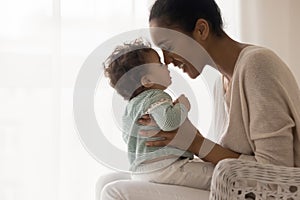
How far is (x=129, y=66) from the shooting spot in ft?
4.84

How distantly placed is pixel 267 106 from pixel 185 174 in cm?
27

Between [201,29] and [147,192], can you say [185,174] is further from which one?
[201,29]

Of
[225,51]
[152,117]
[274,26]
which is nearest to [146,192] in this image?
[152,117]

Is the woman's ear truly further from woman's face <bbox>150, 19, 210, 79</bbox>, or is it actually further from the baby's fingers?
the baby's fingers

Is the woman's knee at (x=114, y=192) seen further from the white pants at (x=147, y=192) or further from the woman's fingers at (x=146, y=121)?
the woman's fingers at (x=146, y=121)

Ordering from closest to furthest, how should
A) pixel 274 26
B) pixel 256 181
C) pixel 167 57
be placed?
pixel 256 181 < pixel 167 57 < pixel 274 26

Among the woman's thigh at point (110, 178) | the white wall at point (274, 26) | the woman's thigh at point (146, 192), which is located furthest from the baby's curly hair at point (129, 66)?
the white wall at point (274, 26)

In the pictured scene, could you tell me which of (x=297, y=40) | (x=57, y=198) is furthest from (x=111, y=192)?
(x=297, y=40)

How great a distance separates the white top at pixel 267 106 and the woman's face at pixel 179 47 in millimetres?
154

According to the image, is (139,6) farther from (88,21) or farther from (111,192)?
(111,192)

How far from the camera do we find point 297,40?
8.32 ft

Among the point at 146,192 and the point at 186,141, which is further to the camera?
the point at 186,141

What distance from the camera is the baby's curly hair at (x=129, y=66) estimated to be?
147 centimetres

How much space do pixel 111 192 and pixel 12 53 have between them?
100 centimetres
